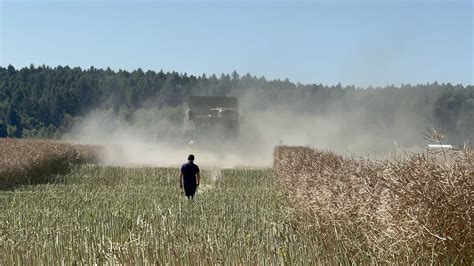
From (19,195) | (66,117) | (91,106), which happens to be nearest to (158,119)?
(66,117)

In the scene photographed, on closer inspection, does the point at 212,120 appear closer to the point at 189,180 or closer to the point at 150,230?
the point at 189,180

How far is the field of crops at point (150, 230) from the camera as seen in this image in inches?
338

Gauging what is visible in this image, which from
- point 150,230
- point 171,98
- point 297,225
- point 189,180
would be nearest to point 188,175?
point 189,180

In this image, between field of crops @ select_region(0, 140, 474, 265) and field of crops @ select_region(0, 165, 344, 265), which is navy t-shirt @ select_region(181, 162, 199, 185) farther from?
field of crops @ select_region(0, 140, 474, 265)

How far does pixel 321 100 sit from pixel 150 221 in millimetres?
96569

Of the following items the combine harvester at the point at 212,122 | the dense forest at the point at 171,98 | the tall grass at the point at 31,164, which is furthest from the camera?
the dense forest at the point at 171,98

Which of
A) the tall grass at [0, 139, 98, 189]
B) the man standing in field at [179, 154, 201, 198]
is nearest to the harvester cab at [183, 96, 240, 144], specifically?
the tall grass at [0, 139, 98, 189]

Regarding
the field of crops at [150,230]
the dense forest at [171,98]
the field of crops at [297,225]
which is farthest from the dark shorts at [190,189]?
the dense forest at [171,98]

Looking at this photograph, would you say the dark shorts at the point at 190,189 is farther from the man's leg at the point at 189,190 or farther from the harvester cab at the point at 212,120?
Answer: the harvester cab at the point at 212,120

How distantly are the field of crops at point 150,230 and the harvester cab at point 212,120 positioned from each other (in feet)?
91.4

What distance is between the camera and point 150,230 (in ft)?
37.2

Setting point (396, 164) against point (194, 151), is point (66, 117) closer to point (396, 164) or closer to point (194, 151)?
point (194, 151)

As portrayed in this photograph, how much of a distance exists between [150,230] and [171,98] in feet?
500

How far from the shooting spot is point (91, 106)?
157m
